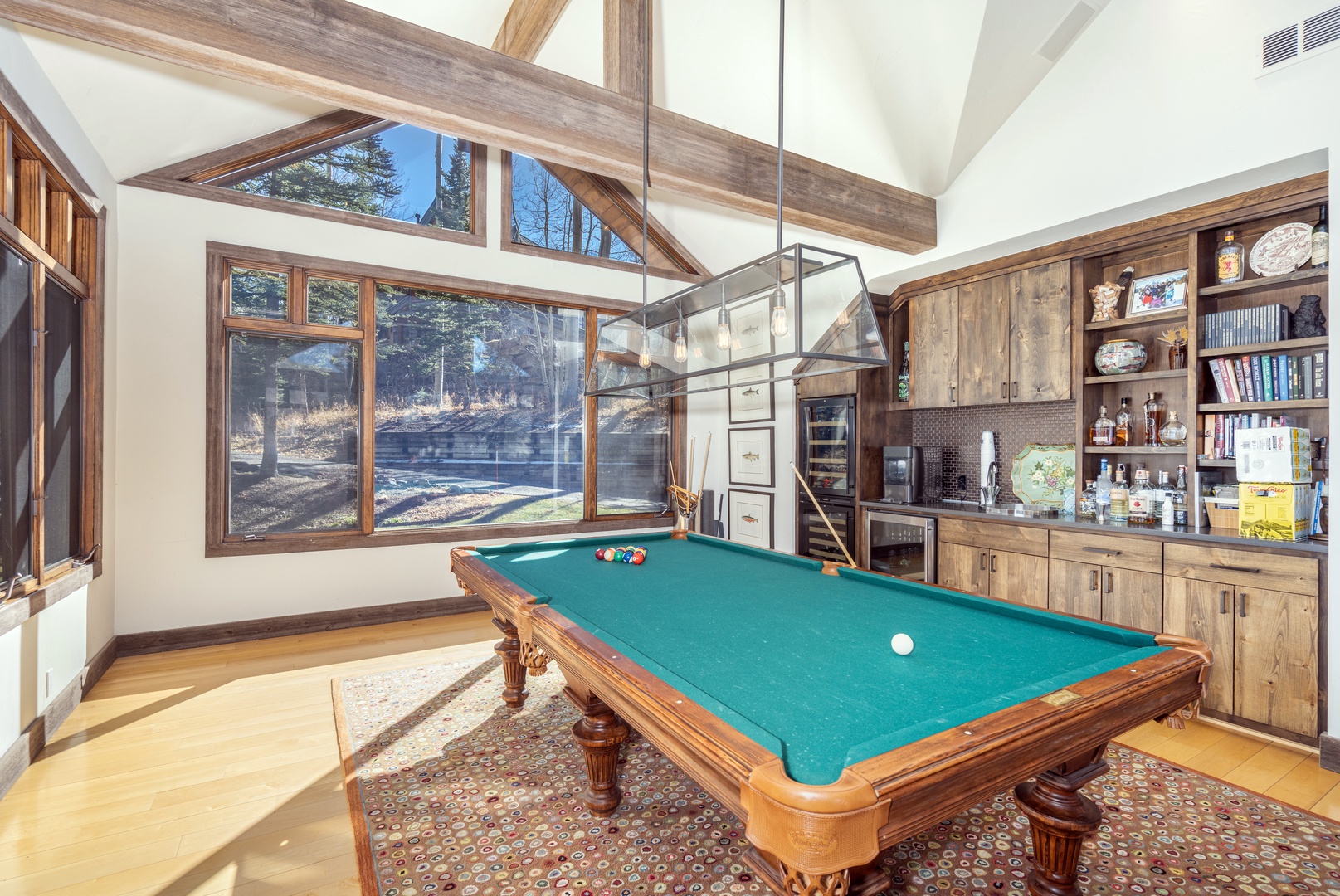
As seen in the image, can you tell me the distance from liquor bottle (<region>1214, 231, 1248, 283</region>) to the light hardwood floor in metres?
2.13

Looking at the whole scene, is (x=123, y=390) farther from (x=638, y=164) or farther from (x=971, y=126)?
(x=971, y=126)

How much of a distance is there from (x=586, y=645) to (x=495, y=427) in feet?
12.3

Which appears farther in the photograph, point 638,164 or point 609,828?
point 638,164

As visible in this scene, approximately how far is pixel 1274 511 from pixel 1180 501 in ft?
2.02

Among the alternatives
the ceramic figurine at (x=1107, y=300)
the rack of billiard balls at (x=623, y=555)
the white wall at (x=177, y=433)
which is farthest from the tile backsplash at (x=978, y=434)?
the white wall at (x=177, y=433)

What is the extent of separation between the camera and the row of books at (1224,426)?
119 inches

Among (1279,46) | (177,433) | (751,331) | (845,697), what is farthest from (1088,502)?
(177,433)

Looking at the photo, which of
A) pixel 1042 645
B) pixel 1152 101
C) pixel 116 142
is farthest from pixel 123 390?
pixel 1152 101

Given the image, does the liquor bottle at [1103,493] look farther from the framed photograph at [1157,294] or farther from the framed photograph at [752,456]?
the framed photograph at [752,456]

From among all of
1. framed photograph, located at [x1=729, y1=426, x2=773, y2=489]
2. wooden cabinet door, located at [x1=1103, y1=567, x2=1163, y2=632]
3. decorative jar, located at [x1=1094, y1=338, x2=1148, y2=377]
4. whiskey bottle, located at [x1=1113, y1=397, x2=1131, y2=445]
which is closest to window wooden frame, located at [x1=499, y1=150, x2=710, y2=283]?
framed photograph, located at [x1=729, y1=426, x2=773, y2=489]

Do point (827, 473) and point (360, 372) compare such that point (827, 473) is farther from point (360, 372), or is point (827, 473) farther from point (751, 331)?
point (360, 372)

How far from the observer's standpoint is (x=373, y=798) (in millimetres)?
2309

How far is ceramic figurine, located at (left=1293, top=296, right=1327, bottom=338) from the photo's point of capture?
284cm

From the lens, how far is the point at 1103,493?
3648 millimetres
